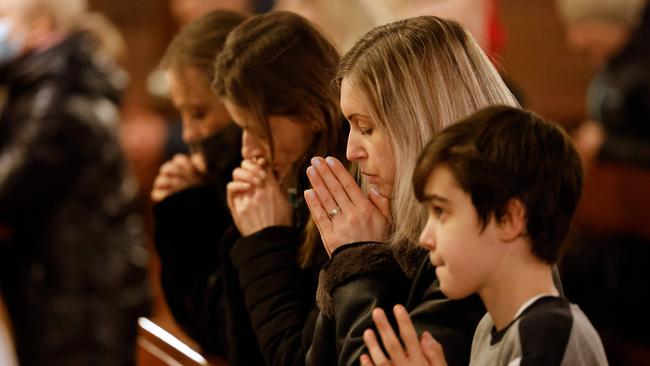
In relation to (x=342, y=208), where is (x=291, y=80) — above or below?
above

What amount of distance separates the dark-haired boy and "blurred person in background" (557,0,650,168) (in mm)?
3052

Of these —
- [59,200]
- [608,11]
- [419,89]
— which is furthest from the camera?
[608,11]

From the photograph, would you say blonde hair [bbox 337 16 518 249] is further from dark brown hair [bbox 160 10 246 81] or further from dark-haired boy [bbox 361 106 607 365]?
dark brown hair [bbox 160 10 246 81]

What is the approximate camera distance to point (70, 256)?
173 inches

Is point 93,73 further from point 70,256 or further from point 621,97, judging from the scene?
point 621,97

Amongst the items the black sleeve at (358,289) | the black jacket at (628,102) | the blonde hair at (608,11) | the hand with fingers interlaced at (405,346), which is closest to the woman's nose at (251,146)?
the black sleeve at (358,289)

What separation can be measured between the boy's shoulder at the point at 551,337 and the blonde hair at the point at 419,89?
329 millimetres

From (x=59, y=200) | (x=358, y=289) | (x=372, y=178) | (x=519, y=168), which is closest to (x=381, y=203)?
(x=372, y=178)

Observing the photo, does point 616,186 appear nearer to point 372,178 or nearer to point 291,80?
point 291,80

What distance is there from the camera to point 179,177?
2.89 m

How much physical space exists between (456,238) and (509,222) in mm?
76

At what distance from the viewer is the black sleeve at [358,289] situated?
6.15ft

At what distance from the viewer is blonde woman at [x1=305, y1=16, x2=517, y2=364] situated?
6.08 ft

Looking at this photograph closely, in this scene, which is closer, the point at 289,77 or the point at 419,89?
the point at 419,89
